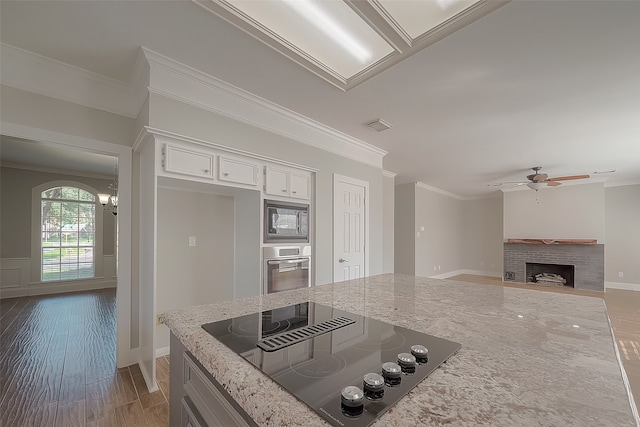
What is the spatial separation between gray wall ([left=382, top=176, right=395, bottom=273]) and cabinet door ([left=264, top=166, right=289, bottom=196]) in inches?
109

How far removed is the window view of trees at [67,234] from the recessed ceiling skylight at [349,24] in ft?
22.0

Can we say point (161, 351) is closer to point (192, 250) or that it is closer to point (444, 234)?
point (192, 250)

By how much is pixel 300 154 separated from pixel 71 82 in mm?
2129

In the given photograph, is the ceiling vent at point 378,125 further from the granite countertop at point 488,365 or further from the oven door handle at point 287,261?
the granite countertop at point 488,365

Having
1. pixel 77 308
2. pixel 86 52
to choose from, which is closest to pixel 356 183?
pixel 86 52

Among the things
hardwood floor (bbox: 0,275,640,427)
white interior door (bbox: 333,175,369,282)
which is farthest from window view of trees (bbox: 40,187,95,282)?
white interior door (bbox: 333,175,369,282)

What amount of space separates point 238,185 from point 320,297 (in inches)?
65.0

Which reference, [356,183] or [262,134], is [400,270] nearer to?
[356,183]

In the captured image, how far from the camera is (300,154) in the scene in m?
3.24

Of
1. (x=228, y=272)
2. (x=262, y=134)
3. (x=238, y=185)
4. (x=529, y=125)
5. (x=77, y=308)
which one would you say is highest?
(x=529, y=125)

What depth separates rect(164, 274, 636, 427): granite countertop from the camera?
498mm

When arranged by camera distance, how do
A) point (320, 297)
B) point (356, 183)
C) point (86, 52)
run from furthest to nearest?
point (356, 183) → point (86, 52) → point (320, 297)

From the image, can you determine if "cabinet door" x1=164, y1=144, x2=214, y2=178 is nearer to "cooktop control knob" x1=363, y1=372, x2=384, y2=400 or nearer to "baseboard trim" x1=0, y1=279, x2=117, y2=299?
"cooktop control knob" x1=363, y1=372, x2=384, y2=400

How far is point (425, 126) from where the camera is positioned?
329 cm
